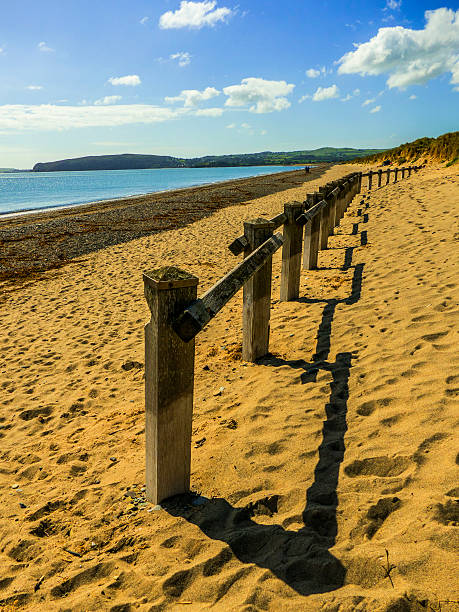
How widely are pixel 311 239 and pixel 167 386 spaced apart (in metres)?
5.72

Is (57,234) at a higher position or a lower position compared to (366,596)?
higher

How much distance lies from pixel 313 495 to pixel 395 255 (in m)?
5.70

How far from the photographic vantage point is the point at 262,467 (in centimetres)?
270

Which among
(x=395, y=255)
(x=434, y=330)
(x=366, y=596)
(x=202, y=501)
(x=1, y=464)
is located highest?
(x=395, y=255)

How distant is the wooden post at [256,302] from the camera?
407 centimetres

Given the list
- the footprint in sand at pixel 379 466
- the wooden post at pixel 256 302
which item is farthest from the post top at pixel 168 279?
the wooden post at pixel 256 302

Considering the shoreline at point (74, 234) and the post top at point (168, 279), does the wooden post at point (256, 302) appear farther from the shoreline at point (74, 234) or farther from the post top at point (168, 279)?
the shoreline at point (74, 234)

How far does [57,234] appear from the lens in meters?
16.5

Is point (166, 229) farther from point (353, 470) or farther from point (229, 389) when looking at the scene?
point (353, 470)

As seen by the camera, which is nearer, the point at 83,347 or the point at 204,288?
the point at 83,347

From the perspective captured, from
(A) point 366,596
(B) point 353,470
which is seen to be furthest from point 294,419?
(A) point 366,596

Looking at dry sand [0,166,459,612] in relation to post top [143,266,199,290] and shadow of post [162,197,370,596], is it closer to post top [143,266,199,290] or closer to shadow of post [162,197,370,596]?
shadow of post [162,197,370,596]

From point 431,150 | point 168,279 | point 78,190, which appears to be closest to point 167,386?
point 168,279

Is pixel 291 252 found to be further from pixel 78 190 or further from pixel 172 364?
pixel 78 190
